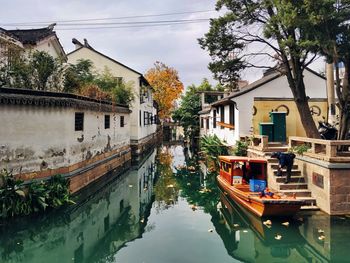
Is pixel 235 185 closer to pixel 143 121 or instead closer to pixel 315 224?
pixel 315 224

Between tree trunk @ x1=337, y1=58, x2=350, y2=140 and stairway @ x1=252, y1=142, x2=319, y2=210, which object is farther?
tree trunk @ x1=337, y1=58, x2=350, y2=140

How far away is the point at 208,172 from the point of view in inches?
781

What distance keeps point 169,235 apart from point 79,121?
23.3ft

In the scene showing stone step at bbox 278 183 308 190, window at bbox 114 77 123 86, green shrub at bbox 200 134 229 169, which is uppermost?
window at bbox 114 77 123 86

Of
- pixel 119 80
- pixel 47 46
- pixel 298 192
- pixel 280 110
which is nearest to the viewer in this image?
pixel 298 192

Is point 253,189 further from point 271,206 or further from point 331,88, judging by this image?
point 331,88

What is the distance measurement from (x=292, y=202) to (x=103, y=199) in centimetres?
767

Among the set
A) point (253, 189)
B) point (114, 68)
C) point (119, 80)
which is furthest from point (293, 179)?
point (114, 68)

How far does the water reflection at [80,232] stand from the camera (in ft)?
25.4

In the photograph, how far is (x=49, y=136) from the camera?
37.5 feet

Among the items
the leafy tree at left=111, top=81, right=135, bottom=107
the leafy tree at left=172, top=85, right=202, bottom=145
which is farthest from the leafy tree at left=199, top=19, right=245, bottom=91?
the leafy tree at left=172, top=85, right=202, bottom=145

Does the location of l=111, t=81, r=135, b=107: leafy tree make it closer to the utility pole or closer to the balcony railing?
the utility pole

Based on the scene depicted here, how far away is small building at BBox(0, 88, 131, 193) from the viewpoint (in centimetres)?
1009

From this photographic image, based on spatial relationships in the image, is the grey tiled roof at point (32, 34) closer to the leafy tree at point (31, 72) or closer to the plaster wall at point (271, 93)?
the leafy tree at point (31, 72)
